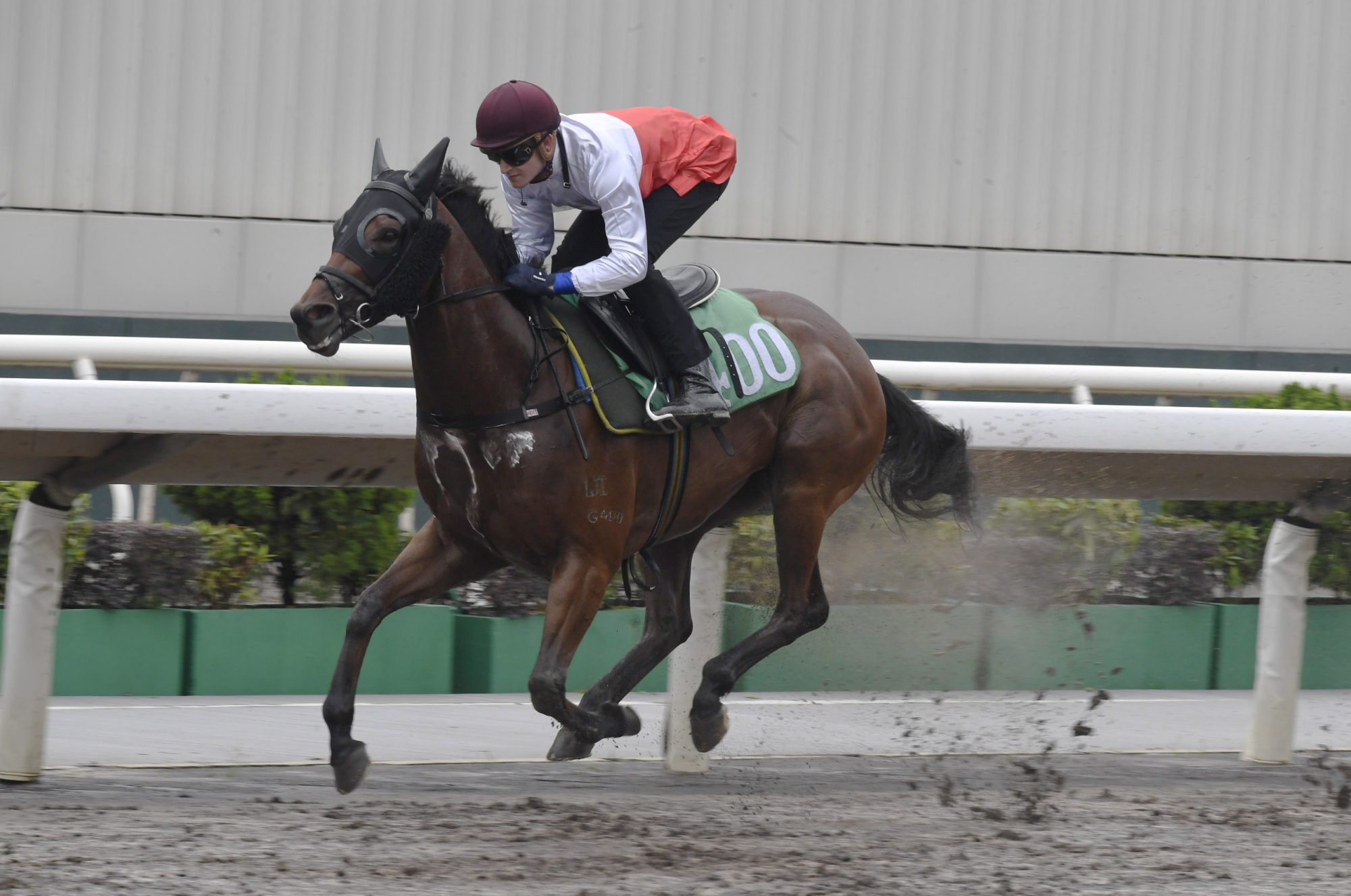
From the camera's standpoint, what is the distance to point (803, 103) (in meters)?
9.90

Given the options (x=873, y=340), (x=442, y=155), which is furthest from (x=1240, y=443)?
(x=873, y=340)

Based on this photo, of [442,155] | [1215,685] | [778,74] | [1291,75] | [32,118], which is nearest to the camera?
[442,155]

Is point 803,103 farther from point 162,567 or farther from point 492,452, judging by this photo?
point 492,452

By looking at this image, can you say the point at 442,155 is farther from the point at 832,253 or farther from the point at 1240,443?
the point at 832,253

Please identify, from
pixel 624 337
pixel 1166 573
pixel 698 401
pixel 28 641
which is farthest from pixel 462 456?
pixel 1166 573

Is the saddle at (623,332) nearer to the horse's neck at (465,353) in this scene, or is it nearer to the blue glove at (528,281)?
the blue glove at (528,281)

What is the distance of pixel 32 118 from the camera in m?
8.89

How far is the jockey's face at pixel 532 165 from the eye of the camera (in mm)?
4449

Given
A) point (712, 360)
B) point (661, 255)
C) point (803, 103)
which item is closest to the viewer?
point (661, 255)

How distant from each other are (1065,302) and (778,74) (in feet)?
7.55

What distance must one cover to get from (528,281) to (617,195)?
0.35m

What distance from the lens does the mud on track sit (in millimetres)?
4016

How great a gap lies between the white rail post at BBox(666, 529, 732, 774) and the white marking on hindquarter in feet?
4.17

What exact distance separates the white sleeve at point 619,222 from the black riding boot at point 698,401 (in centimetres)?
37
